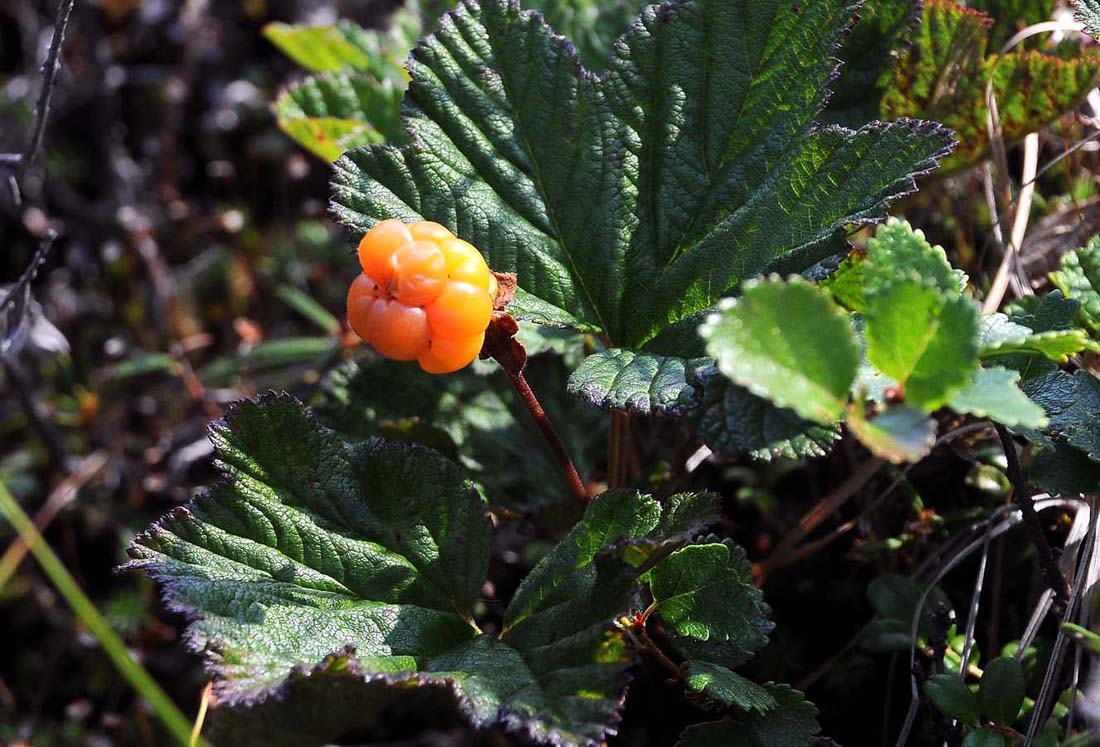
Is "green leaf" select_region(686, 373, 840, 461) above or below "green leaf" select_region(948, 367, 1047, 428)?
below

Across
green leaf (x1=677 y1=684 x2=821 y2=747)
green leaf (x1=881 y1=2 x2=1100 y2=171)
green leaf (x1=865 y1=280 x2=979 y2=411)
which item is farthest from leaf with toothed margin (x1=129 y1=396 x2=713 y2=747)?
green leaf (x1=881 y1=2 x2=1100 y2=171)

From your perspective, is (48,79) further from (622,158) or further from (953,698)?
(953,698)

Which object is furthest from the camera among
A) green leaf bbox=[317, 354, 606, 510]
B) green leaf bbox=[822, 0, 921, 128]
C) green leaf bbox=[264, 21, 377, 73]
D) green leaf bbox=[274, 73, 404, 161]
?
green leaf bbox=[264, 21, 377, 73]

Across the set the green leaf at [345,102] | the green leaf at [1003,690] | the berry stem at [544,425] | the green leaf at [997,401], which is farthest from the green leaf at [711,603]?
the green leaf at [345,102]

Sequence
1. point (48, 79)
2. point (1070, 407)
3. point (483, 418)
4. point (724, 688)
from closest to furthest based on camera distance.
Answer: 1. point (724, 688)
2. point (1070, 407)
3. point (48, 79)
4. point (483, 418)

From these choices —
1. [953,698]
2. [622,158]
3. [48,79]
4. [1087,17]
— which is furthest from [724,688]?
[48,79]

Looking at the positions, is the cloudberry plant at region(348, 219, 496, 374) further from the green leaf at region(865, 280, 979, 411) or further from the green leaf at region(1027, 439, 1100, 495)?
the green leaf at region(1027, 439, 1100, 495)
